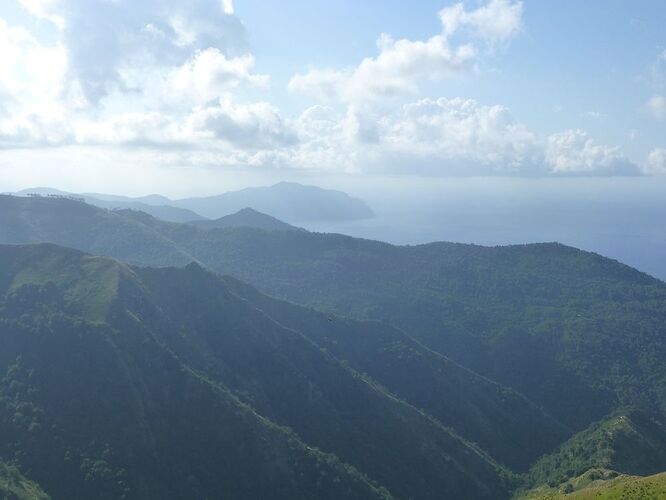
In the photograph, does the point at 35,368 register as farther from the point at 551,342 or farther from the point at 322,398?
the point at 551,342

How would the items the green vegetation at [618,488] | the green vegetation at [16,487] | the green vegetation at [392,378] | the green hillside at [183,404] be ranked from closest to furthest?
the green vegetation at [618,488], the green vegetation at [16,487], the green hillside at [183,404], the green vegetation at [392,378]

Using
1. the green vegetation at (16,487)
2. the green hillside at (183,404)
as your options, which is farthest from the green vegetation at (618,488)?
the green vegetation at (16,487)

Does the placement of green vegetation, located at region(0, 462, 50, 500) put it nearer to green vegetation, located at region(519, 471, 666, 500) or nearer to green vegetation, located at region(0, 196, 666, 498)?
green vegetation, located at region(0, 196, 666, 498)

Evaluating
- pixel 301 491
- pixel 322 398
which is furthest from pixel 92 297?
pixel 301 491

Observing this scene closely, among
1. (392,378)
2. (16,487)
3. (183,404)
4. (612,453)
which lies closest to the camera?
(16,487)

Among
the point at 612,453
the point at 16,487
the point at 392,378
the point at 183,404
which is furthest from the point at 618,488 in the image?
the point at 392,378

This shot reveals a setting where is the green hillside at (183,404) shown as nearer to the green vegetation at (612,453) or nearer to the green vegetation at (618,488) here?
the green vegetation at (612,453)

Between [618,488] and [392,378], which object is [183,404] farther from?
[392,378]

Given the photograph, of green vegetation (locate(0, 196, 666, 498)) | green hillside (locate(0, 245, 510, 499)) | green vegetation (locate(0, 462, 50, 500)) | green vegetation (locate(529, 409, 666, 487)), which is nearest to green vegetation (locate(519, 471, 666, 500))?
green vegetation (locate(0, 196, 666, 498))
